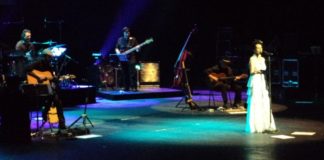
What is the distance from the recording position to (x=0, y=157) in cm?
922

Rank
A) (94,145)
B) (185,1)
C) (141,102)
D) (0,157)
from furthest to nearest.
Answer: (185,1), (141,102), (94,145), (0,157)

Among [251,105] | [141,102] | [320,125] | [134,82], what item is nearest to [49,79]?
[251,105]

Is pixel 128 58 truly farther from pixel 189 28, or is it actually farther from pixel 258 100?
pixel 258 100

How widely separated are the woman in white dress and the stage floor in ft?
0.85

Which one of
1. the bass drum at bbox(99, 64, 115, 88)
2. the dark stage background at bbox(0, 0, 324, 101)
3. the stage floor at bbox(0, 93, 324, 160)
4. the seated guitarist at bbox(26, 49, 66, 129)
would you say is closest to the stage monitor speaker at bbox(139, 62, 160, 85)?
the bass drum at bbox(99, 64, 115, 88)

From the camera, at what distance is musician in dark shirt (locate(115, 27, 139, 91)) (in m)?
18.9

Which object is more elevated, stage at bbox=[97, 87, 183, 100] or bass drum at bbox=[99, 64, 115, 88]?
bass drum at bbox=[99, 64, 115, 88]

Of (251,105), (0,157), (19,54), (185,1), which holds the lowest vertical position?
(0,157)

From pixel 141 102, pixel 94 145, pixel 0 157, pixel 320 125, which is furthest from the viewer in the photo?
pixel 141 102

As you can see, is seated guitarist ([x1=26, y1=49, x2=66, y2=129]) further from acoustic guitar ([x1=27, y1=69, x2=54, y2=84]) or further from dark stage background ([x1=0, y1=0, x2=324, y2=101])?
dark stage background ([x1=0, y1=0, x2=324, y2=101])

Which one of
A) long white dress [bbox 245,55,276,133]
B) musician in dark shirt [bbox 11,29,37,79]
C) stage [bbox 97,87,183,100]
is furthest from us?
stage [bbox 97,87,183,100]

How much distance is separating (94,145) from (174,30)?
13.0 m

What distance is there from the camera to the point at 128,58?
19.0 m

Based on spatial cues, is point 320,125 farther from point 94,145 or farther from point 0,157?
point 0,157
